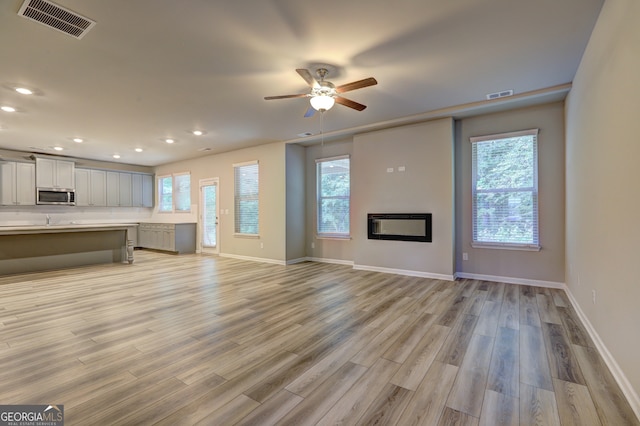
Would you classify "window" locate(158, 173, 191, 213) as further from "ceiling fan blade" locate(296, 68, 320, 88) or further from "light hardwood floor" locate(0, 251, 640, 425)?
"ceiling fan blade" locate(296, 68, 320, 88)

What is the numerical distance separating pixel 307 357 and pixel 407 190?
3.79 m

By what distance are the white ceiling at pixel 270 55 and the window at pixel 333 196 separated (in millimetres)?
1583

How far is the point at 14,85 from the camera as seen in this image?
11.8 ft

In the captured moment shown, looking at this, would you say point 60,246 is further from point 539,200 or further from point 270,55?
point 539,200

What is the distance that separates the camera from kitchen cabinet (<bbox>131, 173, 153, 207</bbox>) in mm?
9641

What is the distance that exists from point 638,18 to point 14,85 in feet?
19.5

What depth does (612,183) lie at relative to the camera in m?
2.20

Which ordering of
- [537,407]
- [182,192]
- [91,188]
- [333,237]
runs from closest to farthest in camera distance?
[537,407], [333,237], [91,188], [182,192]

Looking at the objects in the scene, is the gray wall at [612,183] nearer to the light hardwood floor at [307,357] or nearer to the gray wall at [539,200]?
the light hardwood floor at [307,357]

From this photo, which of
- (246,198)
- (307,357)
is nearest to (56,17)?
(307,357)

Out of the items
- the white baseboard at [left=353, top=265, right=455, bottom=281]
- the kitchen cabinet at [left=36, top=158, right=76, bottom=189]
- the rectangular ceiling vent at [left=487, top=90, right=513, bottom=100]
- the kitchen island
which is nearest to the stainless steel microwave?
the kitchen cabinet at [left=36, top=158, right=76, bottom=189]

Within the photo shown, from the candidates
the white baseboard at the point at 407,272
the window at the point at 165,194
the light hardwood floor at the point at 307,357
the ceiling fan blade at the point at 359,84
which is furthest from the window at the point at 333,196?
the window at the point at 165,194

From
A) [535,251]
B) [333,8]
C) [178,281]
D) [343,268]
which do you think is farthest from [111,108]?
[535,251]

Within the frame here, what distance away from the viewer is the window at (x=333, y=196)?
6.43 m
